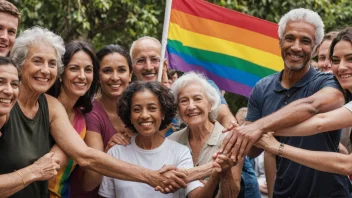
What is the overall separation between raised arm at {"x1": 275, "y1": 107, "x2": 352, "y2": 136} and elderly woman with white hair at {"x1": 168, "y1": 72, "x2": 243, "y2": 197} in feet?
2.44

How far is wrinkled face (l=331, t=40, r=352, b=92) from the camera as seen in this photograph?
18.6ft

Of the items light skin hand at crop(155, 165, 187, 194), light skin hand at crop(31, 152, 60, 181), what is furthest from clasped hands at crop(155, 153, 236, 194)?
light skin hand at crop(31, 152, 60, 181)

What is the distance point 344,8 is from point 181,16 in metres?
6.40

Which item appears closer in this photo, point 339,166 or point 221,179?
point 339,166

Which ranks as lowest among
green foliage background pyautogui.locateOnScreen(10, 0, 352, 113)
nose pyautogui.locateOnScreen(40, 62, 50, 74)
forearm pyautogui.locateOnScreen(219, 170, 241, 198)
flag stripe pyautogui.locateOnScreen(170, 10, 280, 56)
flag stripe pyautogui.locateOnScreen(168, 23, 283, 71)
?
forearm pyautogui.locateOnScreen(219, 170, 241, 198)

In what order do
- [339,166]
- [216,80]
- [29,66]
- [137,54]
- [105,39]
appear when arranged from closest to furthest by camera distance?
1. [339,166]
2. [29,66]
3. [137,54]
4. [216,80]
5. [105,39]

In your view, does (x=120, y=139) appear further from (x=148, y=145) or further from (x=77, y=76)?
(x=77, y=76)

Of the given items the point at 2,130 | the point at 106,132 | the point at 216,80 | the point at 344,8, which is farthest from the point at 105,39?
the point at 2,130

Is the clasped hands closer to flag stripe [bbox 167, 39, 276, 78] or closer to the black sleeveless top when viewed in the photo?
the black sleeveless top

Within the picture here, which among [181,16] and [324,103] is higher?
[181,16]

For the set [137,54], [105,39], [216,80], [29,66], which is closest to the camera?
[29,66]

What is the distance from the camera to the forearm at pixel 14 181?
5.20 meters

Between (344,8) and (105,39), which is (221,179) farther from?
(344,8)

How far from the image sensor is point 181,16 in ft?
25.4
